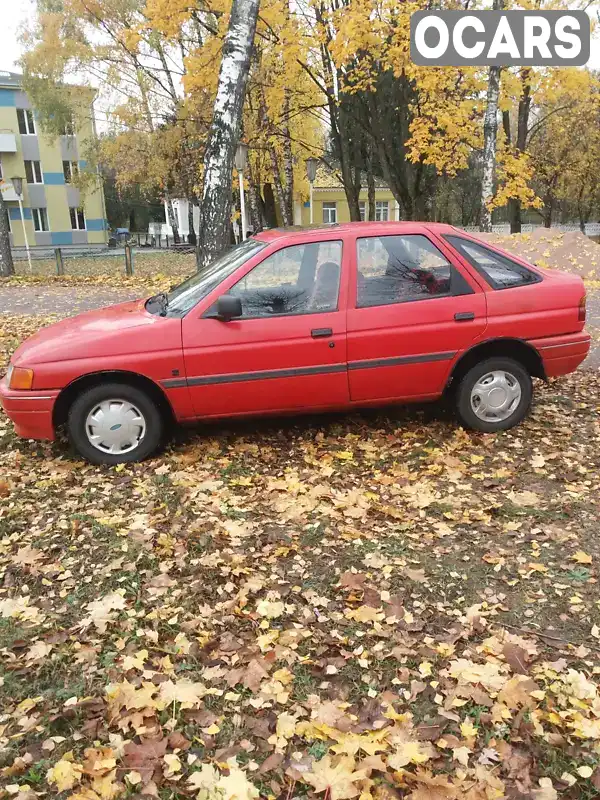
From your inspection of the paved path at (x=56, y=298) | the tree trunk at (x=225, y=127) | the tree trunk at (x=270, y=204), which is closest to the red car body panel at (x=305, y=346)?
the tree trunk at (x=225, y=127)

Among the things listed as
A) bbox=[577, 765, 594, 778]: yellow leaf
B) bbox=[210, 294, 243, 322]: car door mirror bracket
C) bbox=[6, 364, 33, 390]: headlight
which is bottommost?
bbox=[577, 765, 594, 778]: yellow leaf

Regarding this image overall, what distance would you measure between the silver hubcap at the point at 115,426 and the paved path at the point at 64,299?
23.5ft

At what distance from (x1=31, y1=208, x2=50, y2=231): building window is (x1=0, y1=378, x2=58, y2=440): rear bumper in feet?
146

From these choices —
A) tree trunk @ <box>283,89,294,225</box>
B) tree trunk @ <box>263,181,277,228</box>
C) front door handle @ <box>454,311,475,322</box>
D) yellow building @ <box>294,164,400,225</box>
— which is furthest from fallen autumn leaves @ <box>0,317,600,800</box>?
yellow building @ <box>294,164,400,225</box>

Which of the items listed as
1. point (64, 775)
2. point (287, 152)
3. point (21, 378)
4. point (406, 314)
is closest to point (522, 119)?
point (287, 152)

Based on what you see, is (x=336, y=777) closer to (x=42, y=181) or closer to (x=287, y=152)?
(x=287, y=152)

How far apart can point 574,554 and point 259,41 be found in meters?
Answer: 18.8

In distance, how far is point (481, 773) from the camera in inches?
95.6

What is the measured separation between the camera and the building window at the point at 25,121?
1673 inches

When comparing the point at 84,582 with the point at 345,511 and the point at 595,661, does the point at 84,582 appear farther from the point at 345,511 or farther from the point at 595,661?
the point at 595,661

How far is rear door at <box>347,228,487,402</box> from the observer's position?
5.08 m

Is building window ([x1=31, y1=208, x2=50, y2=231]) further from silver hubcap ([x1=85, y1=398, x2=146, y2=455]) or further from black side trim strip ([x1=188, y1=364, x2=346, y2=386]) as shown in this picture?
black side trim strip ([x1=188, y1=364, x2=346, y2=386])

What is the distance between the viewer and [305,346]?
16.4 ft

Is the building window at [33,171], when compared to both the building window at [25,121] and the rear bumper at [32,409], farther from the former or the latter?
the rear bumper at [32,409]
